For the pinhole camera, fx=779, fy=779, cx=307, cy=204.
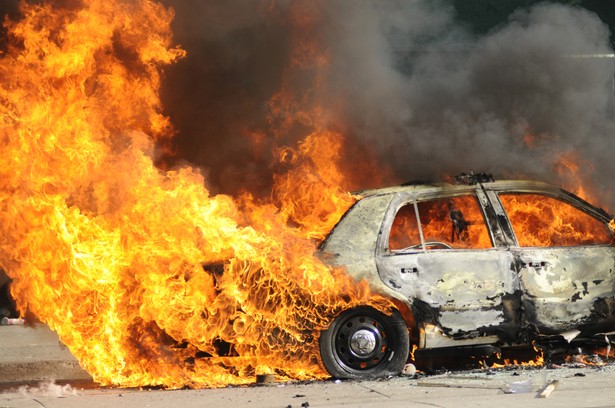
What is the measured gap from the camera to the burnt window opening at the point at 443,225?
21.4 ft

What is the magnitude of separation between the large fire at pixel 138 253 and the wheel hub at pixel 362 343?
0.25m

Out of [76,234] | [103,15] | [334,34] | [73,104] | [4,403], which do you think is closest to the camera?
[4,403]

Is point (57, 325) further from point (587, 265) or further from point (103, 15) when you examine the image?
point (587, 265)

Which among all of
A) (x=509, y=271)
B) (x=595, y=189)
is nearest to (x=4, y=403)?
(x=509, y=271)

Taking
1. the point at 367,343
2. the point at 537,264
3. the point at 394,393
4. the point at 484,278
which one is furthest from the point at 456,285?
the point at 394,393

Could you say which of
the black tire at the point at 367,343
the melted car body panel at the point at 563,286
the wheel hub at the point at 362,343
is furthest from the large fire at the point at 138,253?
the melted car body panel at the point at 563,286

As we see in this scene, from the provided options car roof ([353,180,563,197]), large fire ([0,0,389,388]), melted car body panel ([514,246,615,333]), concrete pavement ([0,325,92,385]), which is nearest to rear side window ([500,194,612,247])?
car roof ([353,180,563,197])

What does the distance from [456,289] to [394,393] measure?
102 cm

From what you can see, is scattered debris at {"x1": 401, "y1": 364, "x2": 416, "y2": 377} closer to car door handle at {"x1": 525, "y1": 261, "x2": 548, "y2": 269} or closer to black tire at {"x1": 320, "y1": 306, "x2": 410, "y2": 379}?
black tire at {"x1": 320, "y1": 306, "x2": 410, "y2": 379}

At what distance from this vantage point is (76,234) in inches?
257

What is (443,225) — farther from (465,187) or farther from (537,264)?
(537,264)

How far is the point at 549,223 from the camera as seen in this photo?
6.77m

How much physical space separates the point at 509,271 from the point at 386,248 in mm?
987

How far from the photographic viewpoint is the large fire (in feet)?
19.7
